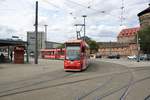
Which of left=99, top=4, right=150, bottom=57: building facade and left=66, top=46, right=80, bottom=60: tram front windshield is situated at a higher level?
left=99, top=4, right=150, bottom=57: building facade

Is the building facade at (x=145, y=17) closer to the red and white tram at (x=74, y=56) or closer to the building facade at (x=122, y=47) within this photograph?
the building facade at (x=122, y=47)

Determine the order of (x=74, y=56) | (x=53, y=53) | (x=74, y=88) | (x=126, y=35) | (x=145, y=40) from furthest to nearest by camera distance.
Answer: (x=126, y=35) → (x=145, y=40) → (x=53, y=53) → (x=74, y=56) → (x=74, y=88)

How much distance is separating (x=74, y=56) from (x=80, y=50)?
79 centimetres

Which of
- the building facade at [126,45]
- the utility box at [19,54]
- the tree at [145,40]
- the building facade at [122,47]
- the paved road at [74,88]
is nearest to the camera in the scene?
the paved road at [74,88]

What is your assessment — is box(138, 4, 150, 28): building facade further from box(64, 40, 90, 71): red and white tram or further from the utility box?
box(64, 40, 90, 71): red and white tram

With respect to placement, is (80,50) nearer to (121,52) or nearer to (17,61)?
(17,61)

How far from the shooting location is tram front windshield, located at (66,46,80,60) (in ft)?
91.2

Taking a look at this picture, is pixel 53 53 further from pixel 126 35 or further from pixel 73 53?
pixel 126 35

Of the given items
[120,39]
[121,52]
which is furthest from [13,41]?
[120,39]

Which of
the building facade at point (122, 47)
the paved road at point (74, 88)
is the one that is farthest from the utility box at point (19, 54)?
the building facade at point (122, 47)

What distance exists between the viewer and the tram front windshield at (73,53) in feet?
91.2

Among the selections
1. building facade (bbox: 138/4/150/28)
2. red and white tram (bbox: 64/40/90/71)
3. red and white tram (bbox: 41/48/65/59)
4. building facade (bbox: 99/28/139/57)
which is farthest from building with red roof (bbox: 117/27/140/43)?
red and white tram (bbox: 64/40/90/71)

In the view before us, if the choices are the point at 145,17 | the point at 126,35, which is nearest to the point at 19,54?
the point at 145,17

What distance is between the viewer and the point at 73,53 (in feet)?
91.7
